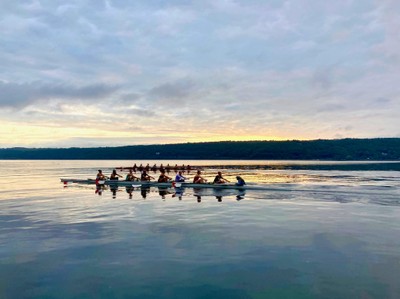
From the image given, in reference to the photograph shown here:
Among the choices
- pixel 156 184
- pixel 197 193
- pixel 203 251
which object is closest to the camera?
pixel 203 251

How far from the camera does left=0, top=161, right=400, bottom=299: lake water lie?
12820mm

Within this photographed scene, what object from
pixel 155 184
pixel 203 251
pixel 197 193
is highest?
pixel 155 184

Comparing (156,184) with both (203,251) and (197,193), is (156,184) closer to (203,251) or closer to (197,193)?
(197,193)

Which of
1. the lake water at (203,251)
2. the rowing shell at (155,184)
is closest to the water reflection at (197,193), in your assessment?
the rowing shell at (155,184)

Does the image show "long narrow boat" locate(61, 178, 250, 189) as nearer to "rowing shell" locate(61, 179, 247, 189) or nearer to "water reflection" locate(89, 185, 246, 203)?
"rowing shell" locate(61, 179, 247, 189)

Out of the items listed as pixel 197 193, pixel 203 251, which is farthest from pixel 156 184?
pixel 203 251

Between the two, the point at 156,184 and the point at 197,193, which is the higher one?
the point at 156,184

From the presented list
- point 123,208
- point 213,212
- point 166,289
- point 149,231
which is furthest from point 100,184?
point 166,289

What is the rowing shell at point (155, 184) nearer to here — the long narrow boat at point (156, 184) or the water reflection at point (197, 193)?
the long narrow boat at point (156, 184)

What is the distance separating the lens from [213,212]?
2798cm

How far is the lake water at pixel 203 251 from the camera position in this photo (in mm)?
12820

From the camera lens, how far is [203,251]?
17.2m

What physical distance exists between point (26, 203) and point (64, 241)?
1826 centimetres

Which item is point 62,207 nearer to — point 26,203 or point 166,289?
point 26,203
